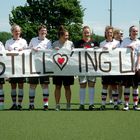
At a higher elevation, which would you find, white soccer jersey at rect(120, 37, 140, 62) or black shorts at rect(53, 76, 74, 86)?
white soccer jersey at rect(120, 37, 140, 62)

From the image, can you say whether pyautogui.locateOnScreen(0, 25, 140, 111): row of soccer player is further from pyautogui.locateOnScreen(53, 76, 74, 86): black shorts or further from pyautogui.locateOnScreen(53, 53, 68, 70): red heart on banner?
pyautogui.locateOnScreen(53, 53, 68, 70): red heart on banner

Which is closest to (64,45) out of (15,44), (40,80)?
(40,80)

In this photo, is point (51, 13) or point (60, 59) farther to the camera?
point (51, 13)

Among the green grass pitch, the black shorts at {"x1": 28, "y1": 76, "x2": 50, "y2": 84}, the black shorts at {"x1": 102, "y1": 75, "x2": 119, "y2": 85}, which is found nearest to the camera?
the green grass pitch

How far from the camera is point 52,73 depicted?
11.9 m

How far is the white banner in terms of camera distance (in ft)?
39.2

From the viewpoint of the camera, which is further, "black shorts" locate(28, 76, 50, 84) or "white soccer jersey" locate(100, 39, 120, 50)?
"white soccer jersey" locate(100, 39, 120, 50)

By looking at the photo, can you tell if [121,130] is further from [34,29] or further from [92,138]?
[34,29]

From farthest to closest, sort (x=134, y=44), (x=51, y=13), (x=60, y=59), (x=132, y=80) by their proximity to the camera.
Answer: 1. (x=51, y=13)
2. (x=60, y=59)
3. (x=132, y=80)
4. (x=134, y=44)

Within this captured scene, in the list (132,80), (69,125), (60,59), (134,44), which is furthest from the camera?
(60,59)

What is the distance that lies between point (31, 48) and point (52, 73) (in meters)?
0.75

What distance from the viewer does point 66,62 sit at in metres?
12.1

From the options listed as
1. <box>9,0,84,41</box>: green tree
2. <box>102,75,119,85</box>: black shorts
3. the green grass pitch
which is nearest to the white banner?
<box>102,75,119,85</box>: black shorts

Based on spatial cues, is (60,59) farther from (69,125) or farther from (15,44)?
(69,125)
